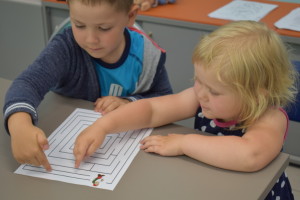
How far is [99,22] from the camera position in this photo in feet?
3.74

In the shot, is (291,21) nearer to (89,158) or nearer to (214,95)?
(214,95)

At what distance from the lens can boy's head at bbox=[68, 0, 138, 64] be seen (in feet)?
3.68

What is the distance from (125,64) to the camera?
1.35 meters

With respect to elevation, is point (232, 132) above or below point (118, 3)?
below

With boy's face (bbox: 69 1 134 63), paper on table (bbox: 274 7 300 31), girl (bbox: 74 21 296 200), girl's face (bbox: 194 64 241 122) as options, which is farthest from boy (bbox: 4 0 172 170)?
paper on table (bbox: 274 7 300 31)

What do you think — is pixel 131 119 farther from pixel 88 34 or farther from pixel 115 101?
pixel 88 34

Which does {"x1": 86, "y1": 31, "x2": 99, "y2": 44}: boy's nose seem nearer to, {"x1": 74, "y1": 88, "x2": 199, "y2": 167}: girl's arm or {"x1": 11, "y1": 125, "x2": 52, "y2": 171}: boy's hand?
{"x1": 74, "y1": 88, "x2": 199, "y2": 167}: girl's arm

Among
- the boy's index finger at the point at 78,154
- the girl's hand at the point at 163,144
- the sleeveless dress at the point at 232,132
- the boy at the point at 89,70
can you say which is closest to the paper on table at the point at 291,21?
the boy at the point at 89,70

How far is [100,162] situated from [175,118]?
0.25 meters

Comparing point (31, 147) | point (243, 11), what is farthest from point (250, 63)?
point (243, 11)

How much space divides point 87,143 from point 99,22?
34 cm

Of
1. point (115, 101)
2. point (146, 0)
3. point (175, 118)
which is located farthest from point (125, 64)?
point (146, 0)

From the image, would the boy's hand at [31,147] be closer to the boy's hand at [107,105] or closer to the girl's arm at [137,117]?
the girl's arm at [137,117]

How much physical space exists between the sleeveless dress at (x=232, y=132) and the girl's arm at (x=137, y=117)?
0.17 ft
